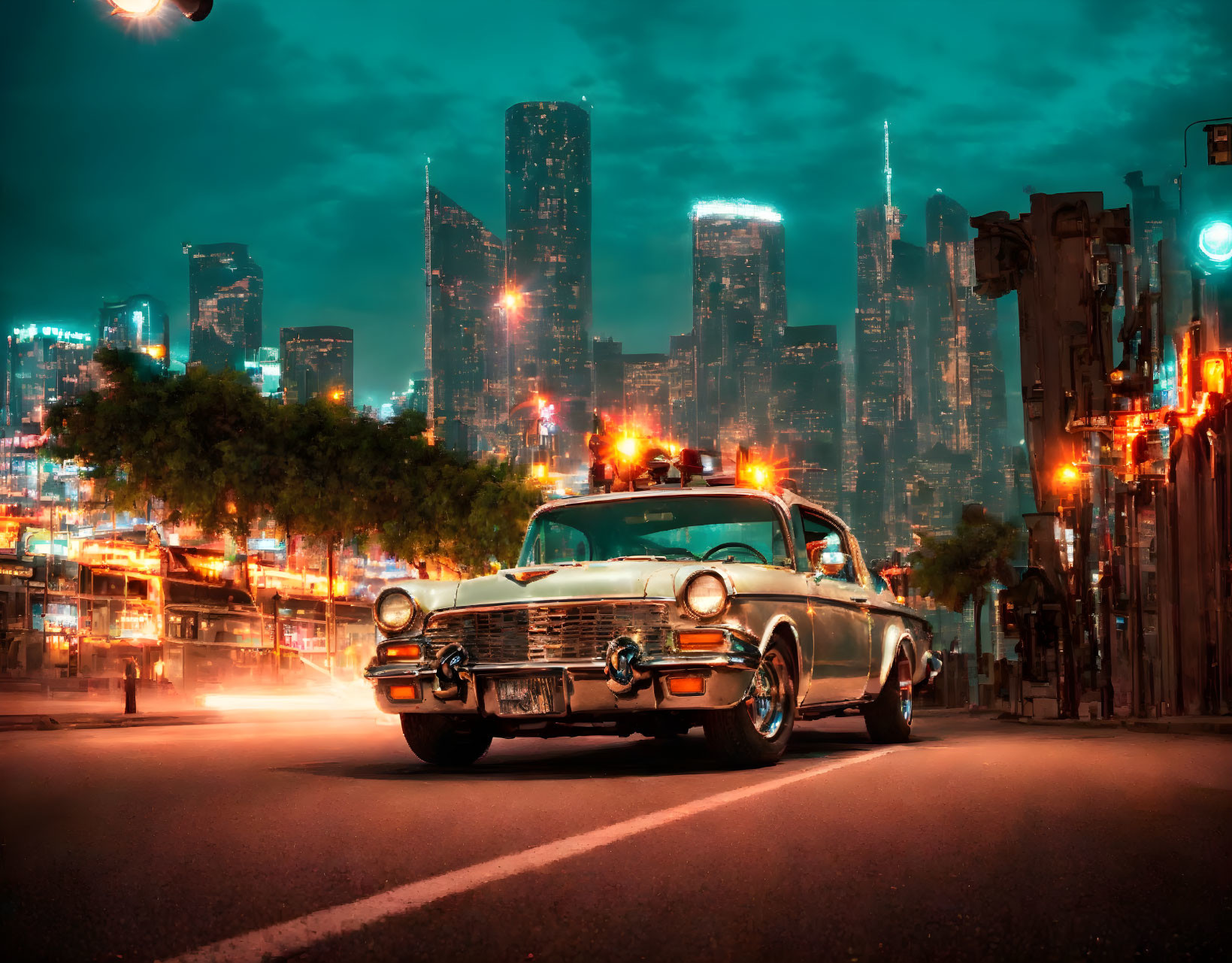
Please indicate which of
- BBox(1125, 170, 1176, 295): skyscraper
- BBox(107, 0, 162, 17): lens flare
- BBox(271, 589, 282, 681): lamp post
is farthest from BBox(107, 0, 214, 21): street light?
BBox(1125, 170, 1176, 295): skyscraper

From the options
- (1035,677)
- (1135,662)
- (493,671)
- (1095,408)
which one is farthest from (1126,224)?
(493,671)

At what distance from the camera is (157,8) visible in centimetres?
931

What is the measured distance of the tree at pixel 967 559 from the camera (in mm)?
67688

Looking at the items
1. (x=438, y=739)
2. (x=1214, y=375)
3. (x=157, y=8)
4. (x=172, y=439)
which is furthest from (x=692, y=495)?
(x=172, y=439)

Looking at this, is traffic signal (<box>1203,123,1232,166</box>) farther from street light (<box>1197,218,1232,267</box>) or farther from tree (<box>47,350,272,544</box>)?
tree (<box>47,350,272,544</box>)

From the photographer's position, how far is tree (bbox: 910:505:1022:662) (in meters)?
67.7

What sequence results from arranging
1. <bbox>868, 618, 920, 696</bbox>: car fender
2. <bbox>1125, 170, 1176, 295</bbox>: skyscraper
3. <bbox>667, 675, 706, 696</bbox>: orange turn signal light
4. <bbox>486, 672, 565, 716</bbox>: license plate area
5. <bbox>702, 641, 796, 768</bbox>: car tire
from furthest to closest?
<bbox>1125, 170, 1176, 295</bbox>: skyscraper < <bbox>868, 618, 920, 696</bbox>: car fender < <bbox>702, 641, 796, 768</bbox>: car tire < <bbox>486, 672, 565, 716</bbox>: license plate area < <bbox>667, 675, 706, 696</bbox>: orange turn signal light

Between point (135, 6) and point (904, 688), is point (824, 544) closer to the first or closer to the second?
point (904, 688)

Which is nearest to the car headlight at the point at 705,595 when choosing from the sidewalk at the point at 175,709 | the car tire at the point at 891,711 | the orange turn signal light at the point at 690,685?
the orange turn signal light at the point at 690,685

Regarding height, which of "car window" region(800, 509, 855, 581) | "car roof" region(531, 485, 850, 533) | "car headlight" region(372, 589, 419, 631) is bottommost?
"car headlight" region(372, 589, 419, 631)

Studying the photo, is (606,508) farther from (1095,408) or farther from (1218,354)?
(1095,408)

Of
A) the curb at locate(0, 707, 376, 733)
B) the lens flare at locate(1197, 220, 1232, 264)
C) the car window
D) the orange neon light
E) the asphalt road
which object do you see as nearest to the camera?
the asphalt road

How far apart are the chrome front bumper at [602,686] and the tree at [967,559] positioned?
5995 centimetres

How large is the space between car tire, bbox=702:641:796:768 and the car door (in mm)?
491
